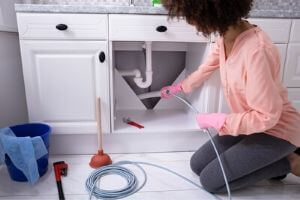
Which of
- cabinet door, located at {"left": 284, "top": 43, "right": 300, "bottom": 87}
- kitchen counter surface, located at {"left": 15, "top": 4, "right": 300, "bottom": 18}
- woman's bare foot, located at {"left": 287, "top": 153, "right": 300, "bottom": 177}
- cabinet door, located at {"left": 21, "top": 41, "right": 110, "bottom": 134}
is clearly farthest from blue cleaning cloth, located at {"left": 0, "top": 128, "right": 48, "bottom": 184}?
cabinet door, located at {"left": 284, "top": 43, "right": 300, "bottom": 87}

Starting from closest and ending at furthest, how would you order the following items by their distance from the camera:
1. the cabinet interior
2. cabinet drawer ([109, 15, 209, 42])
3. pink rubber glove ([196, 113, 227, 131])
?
pink rubber glove ([196, 113, 227, 131])
cabinet drawer ([109, 15, 209, 42])
the cabinet interior

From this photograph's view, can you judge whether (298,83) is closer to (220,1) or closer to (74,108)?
(220,1)

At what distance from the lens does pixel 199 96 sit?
138 centimetres

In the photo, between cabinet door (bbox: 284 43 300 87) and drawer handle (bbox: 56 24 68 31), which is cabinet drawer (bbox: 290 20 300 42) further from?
drawer handle (bbox: 56 24 68 31)

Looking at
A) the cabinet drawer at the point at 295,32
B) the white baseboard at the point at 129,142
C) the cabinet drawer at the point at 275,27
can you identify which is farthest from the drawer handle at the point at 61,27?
the cabinet drawer at the point at 295,32

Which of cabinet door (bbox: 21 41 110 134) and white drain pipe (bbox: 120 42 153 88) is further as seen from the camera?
white drain pipe (bbox: 120 42 153 88)

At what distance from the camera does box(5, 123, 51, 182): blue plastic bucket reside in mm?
1120

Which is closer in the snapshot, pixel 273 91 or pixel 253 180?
pixel 273 91

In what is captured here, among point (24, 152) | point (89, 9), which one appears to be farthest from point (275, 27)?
point (24, 152)

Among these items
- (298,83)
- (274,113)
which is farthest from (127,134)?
(298,83)

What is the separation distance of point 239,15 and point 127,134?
821mm

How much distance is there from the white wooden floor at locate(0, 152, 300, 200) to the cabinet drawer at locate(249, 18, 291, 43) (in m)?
0.70

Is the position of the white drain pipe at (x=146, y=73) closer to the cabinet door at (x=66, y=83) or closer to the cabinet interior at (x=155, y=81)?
the cabinet interior at (x=155, y=81)

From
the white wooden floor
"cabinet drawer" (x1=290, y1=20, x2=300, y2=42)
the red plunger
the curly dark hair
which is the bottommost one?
the white wooden floor
